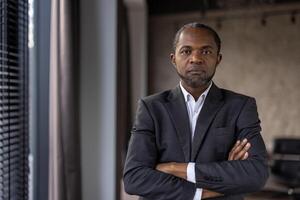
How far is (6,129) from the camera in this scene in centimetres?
183

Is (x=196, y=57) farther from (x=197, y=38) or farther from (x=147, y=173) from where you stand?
(x=147, y=173)

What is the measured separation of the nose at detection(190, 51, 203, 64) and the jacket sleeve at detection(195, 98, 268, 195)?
0.27 metres

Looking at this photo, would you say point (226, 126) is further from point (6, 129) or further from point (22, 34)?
point (22, 34)

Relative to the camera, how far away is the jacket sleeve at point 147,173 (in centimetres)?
122

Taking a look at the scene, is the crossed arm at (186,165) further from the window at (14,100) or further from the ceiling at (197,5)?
the ceiling at (197,5)

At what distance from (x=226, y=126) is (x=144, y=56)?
12.1 ft

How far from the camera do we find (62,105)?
1990mm

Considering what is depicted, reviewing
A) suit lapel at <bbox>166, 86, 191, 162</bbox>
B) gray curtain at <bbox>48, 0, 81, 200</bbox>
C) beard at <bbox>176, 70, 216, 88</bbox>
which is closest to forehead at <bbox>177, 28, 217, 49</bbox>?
beard at <bbox>176, 70, 216, 88</bbox>

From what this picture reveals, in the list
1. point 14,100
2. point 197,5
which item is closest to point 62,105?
point 14,100

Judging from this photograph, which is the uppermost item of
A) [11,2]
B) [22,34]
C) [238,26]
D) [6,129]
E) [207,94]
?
[238,26]

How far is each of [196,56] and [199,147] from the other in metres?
0.34

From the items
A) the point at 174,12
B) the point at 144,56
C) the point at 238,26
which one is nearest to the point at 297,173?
the point at 238,26

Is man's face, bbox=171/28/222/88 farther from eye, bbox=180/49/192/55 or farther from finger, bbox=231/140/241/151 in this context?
finger, bbox=231/140/241/151

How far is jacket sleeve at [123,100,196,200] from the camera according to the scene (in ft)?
4.01
